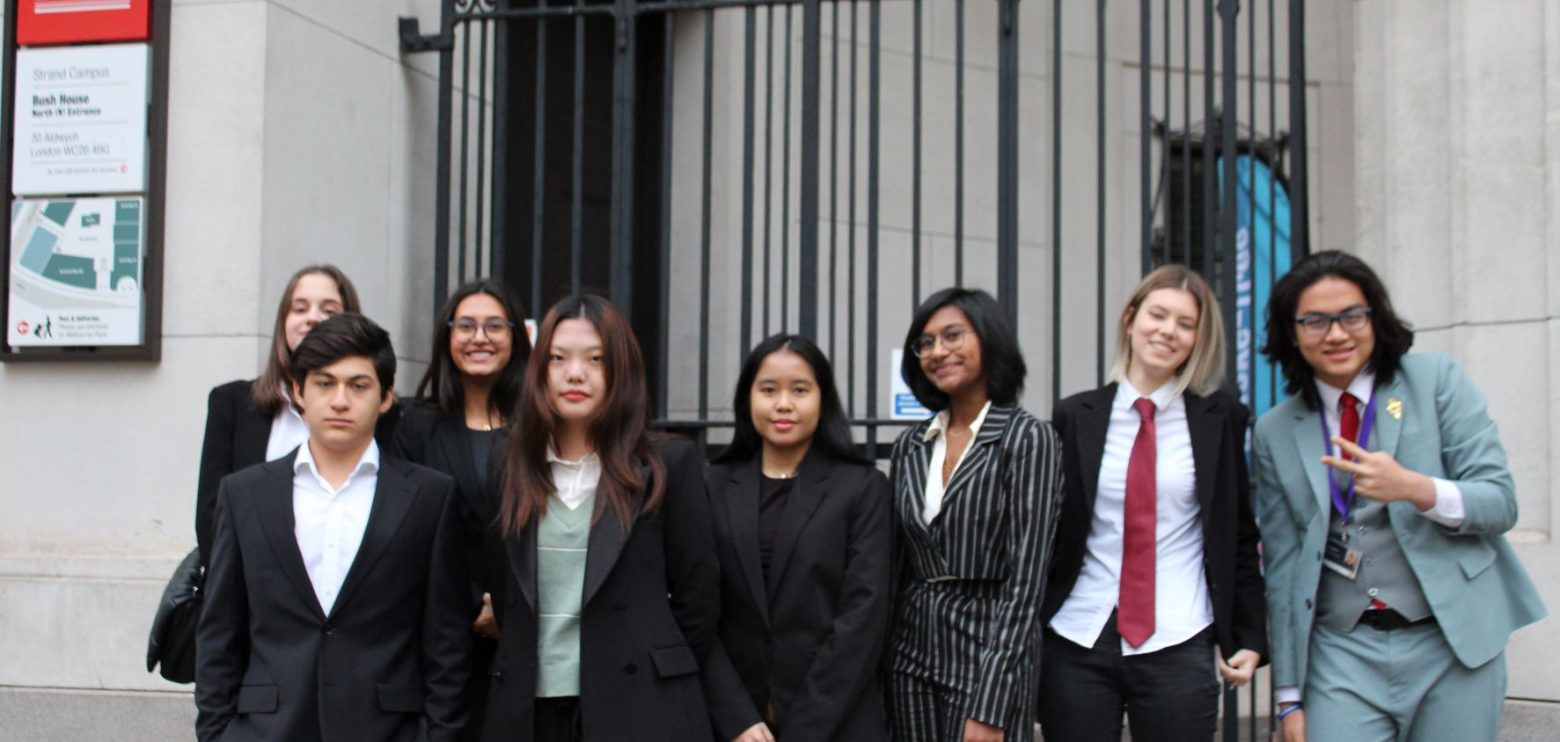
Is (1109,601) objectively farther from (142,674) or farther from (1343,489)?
(142,674)

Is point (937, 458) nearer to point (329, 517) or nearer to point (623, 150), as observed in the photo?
point (329, 517)

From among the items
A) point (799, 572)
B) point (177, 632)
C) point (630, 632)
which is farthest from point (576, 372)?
point (177, 632)

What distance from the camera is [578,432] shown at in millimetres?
3869

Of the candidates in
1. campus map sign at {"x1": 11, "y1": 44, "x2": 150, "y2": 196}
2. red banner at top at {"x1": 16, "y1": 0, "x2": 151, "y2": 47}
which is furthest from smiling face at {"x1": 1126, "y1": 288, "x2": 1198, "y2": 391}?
red banner at top at {"x1": 16, "y1": 0, "x2": 151, "y2": 47}

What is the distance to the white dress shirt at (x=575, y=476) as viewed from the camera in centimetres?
382

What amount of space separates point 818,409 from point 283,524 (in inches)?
56.9

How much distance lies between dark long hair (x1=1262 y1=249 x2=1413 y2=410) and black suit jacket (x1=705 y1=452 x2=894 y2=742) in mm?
1162

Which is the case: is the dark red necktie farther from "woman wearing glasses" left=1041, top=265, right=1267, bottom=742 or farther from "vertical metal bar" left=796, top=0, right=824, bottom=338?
"vertical metal bar" left=796, top=0, right=824, bottom=338

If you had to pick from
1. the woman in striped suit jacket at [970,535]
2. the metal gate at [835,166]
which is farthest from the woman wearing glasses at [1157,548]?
the metal gate at [835,166]

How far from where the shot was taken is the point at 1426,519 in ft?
12.0

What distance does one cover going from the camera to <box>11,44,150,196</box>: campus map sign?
559 centimetres

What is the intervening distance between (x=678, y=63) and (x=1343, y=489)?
493cm

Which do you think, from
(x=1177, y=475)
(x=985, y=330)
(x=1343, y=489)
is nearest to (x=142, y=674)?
(x=985, y=330)

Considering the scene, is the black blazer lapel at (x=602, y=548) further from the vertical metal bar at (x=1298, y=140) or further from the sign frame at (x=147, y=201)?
the vertical metal bar at (x=1298, y=140)
